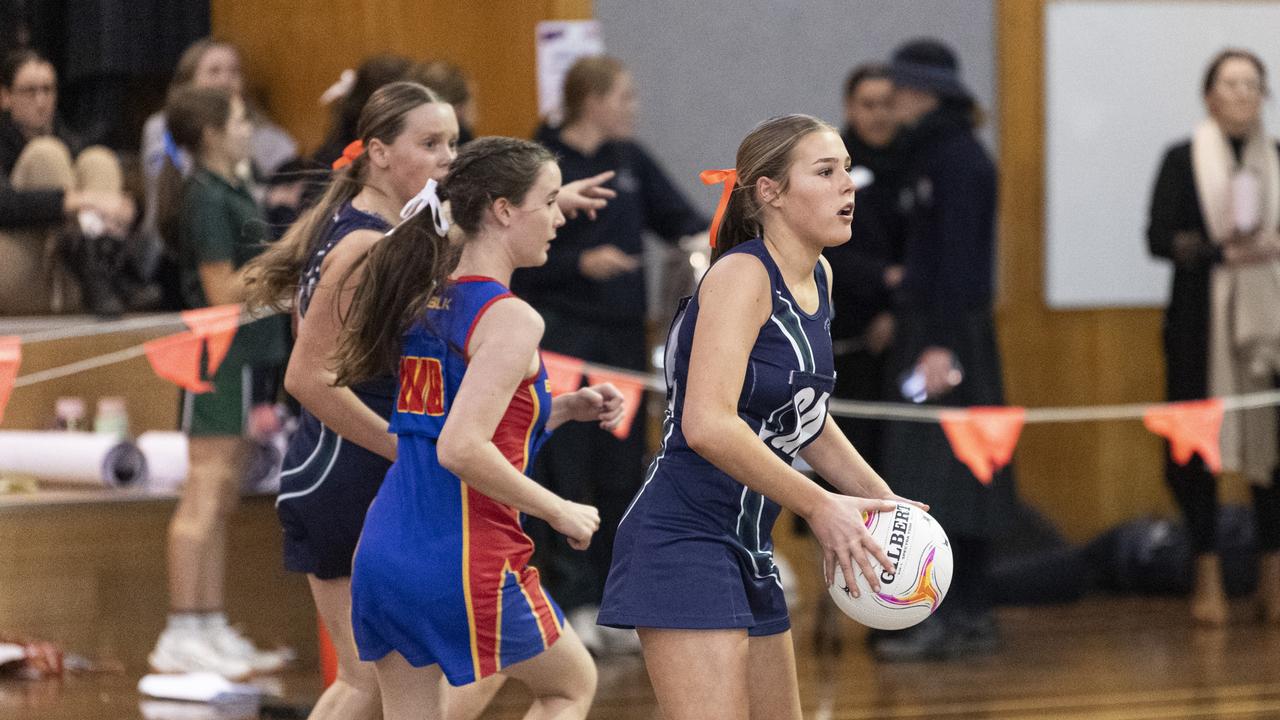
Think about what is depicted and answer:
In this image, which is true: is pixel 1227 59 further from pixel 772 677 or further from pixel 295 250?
pixel 772 677

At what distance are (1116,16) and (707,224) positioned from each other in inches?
90.5

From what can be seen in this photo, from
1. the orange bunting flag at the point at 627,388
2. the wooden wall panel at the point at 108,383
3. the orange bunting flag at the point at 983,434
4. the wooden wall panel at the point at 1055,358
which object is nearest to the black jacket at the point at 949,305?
the orange bunting flag at the point at 983,434

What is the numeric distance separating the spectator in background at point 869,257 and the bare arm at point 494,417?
3.38m

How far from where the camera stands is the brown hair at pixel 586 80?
5.98m

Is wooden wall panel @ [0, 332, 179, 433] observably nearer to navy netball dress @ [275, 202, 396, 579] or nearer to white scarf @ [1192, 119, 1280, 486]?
navy netball dress @ [275, 202, 396, 579]

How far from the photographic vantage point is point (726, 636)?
2812 millimetres

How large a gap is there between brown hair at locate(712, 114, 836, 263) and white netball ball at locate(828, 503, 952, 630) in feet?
1.86

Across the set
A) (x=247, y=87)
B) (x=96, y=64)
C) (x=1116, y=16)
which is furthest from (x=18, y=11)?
(x=1116, y=16)

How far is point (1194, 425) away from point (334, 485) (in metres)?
3.85

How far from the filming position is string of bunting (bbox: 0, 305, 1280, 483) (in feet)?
Result: 18.1

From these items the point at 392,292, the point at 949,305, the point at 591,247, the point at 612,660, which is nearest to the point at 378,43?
the point at 591,247

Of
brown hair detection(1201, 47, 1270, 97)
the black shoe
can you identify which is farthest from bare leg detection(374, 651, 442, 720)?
brown hair detection(1201, 47, 1270, 97)

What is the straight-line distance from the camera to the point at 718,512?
9.36ft

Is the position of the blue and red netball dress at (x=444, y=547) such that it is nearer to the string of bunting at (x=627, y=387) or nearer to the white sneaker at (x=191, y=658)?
the string of bunting at (x=627, y=387)
